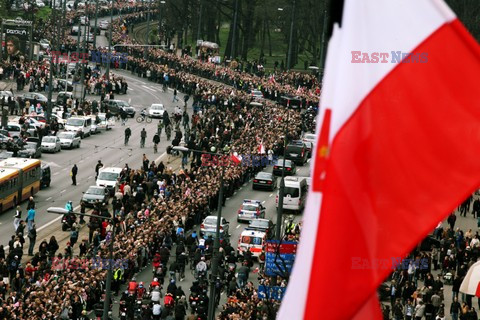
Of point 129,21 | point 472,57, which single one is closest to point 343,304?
point 472,57

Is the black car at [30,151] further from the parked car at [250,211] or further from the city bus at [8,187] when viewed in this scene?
the parked car at [250,211]

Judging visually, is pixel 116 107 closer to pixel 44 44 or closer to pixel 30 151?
pixel 30 151

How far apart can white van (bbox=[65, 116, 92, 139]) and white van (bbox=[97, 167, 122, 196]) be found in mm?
16571

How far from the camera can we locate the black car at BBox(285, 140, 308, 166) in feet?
245

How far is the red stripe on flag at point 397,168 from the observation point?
20.9ft

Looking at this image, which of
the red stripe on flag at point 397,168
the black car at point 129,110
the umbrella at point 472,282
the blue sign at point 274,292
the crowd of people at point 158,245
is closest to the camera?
the red stripe on flag at point 397,168

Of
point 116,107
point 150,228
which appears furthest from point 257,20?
point 150,228

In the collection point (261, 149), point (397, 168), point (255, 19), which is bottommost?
point (261, 149)

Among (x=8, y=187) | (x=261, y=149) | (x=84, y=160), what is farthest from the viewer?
(x=84, y=160)

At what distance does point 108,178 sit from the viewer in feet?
210

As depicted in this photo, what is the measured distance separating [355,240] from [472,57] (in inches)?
48.6

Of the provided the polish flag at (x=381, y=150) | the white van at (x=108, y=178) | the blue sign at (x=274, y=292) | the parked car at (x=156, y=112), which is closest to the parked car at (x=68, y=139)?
the white van at (x=108, y=178)

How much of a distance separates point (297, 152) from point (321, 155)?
224ft

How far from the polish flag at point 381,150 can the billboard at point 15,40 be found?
101m
